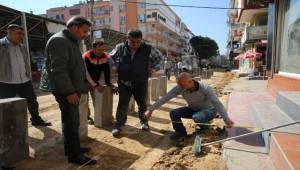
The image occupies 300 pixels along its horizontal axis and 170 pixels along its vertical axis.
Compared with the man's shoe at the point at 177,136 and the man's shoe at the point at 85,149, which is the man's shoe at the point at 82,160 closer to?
the man's shoe at the point at 85,149

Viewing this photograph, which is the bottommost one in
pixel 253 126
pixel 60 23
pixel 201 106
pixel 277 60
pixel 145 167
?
pixel 145 167

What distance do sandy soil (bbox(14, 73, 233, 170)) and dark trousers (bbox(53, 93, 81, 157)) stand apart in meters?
0.21

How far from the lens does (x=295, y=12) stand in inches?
246

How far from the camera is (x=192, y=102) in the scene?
4918mm

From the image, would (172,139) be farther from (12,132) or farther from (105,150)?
(12,132)

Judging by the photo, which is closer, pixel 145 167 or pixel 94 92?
pixel 145 167

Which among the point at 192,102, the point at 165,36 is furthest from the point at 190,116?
the point at 165,36

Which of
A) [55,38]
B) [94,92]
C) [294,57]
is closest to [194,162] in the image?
[55,38]

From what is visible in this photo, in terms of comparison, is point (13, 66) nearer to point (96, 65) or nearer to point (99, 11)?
point (96, 65)

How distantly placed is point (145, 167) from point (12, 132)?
1811 mm

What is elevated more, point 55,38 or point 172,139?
point 55,38

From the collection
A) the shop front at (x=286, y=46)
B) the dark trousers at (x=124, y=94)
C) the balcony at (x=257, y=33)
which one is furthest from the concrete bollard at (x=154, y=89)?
the balcony at (x=257, y=33)

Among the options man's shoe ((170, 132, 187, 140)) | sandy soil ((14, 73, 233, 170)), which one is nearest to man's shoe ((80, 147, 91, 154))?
sandy soil ((14, 73, 233, 170))

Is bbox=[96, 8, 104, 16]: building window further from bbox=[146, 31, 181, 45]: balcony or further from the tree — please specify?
the tree
